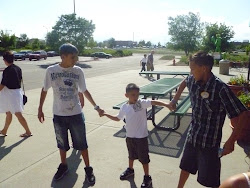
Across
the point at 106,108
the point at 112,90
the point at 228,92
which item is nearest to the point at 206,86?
the point at 228,92

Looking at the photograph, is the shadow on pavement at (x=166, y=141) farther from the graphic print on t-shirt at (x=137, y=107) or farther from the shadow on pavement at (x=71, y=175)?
the graphic print on t-shirt at (x=137, y=107)

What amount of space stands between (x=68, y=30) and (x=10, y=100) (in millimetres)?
34361

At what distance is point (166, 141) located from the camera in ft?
16.0

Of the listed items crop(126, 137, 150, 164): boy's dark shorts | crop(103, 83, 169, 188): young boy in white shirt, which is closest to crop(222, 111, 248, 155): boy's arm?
crop(103, 83, 169, 188): young boy in white shirt

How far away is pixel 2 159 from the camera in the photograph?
4145 mm

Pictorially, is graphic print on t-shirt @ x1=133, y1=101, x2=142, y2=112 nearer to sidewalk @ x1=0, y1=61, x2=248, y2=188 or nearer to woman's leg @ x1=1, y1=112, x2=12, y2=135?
sidewalk @ x1=0, y1=61, x2=248, y2=188

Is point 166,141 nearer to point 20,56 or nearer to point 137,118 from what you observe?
point 137,118

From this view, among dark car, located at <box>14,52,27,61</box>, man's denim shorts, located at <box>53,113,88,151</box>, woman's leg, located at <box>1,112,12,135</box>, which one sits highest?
dark car, located at <box>14,52,27,61</box>

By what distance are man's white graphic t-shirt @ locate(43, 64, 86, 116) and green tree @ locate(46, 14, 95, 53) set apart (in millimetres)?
35703

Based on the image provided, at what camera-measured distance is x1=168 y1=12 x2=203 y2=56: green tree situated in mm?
48438

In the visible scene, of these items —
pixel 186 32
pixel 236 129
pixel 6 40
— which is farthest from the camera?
pixel 6 40

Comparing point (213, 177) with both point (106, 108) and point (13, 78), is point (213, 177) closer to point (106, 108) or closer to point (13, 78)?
point (13, 78)

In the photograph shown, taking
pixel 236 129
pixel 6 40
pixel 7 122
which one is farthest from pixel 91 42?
pixel 236 129

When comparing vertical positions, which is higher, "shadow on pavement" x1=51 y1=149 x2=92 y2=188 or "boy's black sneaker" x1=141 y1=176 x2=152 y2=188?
"boy's black sneaker" x1=141 y1=176 x2=152 y2=188
